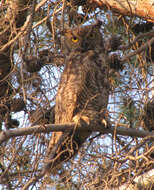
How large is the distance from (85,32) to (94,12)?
0.43 meters

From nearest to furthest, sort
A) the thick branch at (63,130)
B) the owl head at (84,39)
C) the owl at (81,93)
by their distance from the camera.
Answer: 1. the thick branch at (63,130)
2. the owl at (81,93)
3. the owl head at (84,39)

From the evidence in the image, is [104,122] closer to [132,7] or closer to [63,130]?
[63,130]

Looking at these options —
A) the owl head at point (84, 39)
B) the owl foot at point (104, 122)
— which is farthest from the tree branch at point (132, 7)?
the owl foot at point (104, 122)

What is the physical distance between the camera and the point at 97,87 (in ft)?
10.6

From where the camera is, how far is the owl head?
3602 millimetres

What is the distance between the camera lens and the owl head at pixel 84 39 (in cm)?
360

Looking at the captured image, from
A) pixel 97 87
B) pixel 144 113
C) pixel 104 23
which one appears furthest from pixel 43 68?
pixel 144 113

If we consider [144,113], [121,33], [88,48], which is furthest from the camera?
[88,48]

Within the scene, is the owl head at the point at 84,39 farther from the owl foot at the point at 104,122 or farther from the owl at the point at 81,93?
the owl foot at the point at 104,122

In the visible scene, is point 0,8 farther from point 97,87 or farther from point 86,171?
point 86,171

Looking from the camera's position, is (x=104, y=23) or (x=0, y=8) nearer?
(x=0, y=8)

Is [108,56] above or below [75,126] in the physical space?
above

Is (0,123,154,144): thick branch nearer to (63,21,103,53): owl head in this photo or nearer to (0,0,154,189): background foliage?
(0,0,154,189): background foliage

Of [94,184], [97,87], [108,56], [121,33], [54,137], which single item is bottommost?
[94,184]
